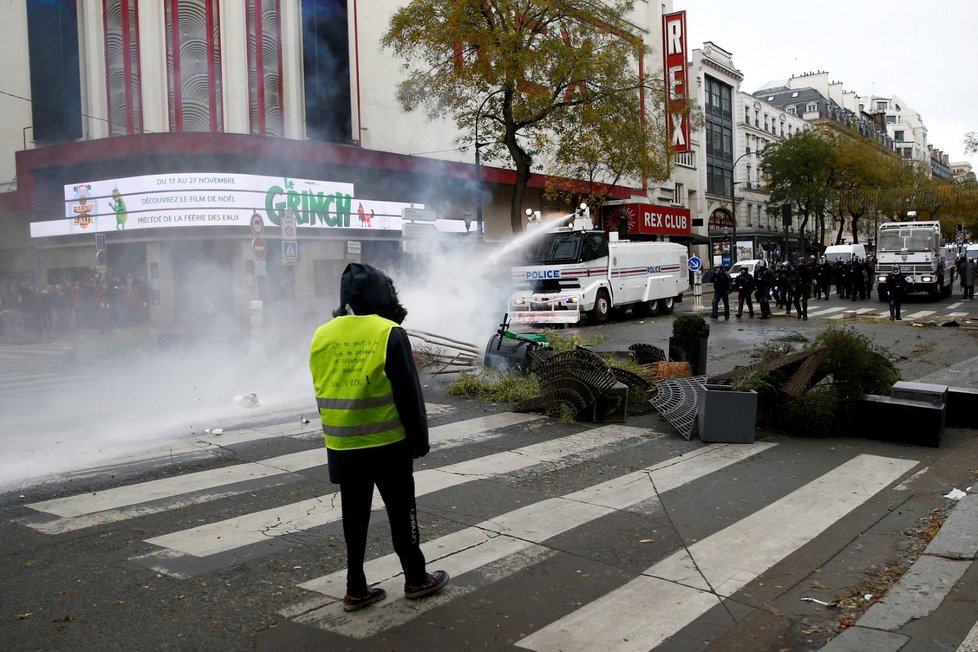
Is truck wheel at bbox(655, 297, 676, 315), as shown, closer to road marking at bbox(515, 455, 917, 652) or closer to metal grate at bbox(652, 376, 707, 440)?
metal grate at bbox(652, 376, 707, 440)


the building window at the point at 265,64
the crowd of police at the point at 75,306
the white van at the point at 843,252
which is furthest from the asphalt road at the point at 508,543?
the white van at the point at 843,252

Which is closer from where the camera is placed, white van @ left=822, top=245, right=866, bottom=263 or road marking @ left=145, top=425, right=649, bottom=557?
road marking @ left=145, top=425, right=649, bottom=557

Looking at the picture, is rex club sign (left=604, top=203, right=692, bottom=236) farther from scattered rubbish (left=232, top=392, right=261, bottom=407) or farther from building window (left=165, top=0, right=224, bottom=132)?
scattered rubbish (left=232, top=392, right=261, bottom=407)

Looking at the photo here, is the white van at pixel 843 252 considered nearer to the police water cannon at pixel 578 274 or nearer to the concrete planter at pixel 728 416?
the police water cannon at pixel 578 274

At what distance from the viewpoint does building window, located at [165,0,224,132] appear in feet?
75.5

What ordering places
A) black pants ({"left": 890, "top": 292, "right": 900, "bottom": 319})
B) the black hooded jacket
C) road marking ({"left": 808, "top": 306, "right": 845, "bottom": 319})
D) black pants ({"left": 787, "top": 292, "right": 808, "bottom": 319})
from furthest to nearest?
road marking ({"left": 808, "top": 306, "right": 845, "bottom": 319}) < black pants ({"left": 787, "top": 292, "right": 808, "bottom": 319}) < black pants ({"left": 890, "top": 292, "right": 900, "bottom": 319}) < the black hooded jacket

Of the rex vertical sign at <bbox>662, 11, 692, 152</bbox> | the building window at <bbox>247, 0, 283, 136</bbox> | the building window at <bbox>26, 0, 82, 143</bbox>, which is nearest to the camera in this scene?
the building window at <bbox>247, 0, 283, 136</bbox>

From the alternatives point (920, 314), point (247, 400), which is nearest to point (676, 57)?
point (920, 314)

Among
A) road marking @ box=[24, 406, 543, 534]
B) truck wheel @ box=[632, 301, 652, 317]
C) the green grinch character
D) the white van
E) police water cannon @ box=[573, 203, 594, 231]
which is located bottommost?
road marking @ box=[24, 406, 543, 534]

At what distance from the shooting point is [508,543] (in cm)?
490

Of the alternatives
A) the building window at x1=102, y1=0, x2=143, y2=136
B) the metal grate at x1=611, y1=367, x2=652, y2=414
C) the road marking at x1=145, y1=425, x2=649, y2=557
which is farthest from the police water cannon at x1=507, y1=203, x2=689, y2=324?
the building window at x1=102, y1=0, x2=143, y2=136

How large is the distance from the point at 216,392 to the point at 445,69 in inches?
528

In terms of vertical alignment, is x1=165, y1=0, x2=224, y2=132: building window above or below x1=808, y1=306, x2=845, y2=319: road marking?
above

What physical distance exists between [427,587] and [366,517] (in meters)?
0.51
